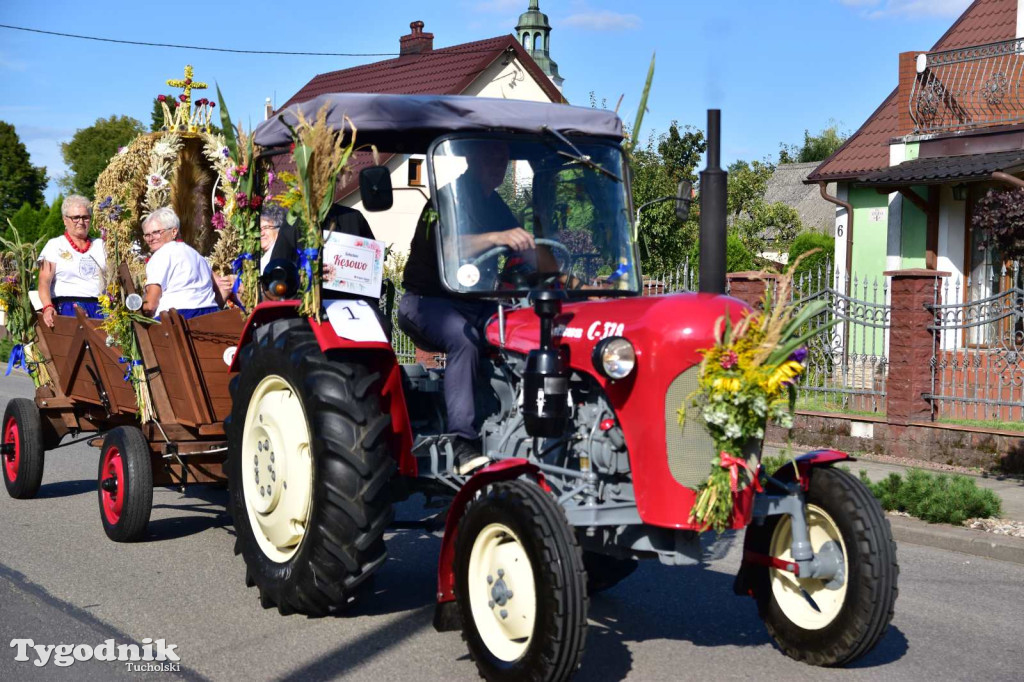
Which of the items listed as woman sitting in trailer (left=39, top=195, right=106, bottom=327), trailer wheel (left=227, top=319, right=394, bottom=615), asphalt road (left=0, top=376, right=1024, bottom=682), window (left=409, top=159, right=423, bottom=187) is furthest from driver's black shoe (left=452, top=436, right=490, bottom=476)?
woman sitting in trailer (left=39, top=195, right=106, bottom=327)

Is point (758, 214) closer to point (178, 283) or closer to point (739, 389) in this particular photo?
point (178, 283)

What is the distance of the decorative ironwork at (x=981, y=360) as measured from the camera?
10.5 m

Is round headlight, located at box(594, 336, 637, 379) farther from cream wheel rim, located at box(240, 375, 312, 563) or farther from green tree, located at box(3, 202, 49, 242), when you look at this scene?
green tree, located at box(3, 202, 49, 242)

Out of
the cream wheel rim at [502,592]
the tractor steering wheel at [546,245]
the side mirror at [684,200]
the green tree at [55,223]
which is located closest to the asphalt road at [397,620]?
the cream wheel rim at [502,592]

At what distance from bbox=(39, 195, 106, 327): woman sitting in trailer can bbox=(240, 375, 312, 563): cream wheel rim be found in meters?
3.49

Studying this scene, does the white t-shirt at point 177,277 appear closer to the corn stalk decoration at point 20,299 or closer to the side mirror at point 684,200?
the corn stalk decoration at point 20,299

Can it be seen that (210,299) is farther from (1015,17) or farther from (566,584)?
(1015,17)

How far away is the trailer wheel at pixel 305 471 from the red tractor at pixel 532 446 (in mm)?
10

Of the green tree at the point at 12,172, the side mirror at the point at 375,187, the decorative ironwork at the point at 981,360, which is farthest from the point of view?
the green tree at the point at 12,172

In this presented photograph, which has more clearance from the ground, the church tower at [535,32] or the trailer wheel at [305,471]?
the church tower at [535,32]

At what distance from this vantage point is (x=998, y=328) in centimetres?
1098

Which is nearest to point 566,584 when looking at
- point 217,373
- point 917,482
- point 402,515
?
point 217,373

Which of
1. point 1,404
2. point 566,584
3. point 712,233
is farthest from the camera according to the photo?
point 1,404

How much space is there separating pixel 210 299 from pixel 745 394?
14.1 ft
